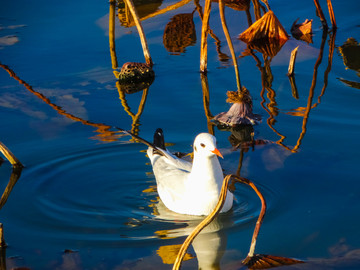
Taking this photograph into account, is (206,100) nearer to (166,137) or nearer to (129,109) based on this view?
(129,109)

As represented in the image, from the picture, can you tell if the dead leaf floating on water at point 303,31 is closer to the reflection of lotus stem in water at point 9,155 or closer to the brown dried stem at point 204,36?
the brown dried stem at point 204,36

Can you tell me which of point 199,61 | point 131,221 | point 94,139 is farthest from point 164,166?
point 199,61

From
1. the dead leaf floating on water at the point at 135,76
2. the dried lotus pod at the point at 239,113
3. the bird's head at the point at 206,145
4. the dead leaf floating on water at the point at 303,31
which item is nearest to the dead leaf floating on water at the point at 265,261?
the bird's head at the point at 206,145

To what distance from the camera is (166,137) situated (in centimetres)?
754

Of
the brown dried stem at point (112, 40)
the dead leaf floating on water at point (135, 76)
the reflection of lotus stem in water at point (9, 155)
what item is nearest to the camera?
the reflection of lotus stem in water at point (9, 155)

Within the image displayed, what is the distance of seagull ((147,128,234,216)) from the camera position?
19.4ft

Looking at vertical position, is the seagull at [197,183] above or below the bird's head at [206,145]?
below

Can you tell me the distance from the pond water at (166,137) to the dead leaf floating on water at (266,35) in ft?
0.58

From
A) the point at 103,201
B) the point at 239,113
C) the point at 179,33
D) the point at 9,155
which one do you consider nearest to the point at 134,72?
the point at 179,33

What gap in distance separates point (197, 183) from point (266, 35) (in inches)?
198

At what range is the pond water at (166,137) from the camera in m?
5.57

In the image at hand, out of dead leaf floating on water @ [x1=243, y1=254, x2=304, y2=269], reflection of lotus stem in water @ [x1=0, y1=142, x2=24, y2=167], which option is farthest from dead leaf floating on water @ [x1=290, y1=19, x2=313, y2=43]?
dead leaf floating on water @ [x1=243, y1=254, x2=304, y2=269]

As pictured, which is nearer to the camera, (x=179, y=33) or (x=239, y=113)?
(x=239, y=113)

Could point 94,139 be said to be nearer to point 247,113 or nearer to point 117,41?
point 247,113
